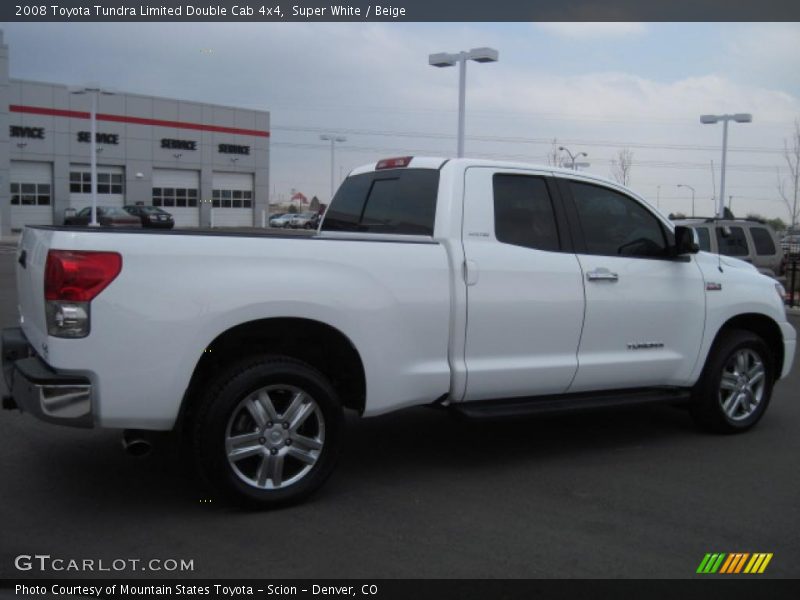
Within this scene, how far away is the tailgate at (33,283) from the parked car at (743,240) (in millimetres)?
11323

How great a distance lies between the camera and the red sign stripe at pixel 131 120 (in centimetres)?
5216

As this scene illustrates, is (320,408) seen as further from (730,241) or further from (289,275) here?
(730,241)

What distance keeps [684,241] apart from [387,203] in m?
2.23

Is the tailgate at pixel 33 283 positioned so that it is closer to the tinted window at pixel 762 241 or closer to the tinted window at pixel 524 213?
the tinted window at pixel 524 213

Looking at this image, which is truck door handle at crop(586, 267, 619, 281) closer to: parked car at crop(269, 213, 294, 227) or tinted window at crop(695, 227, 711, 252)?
tinted window at crop(695, 227, 711, 252)

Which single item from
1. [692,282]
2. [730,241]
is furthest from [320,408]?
[730,241]

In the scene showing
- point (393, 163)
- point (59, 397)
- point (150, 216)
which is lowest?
point (59, 397)

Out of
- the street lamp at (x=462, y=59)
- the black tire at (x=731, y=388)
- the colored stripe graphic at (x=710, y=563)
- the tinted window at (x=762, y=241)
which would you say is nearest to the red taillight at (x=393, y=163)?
the black tire at (x=731, y=388)

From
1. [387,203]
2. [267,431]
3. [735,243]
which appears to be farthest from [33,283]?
[735,243]

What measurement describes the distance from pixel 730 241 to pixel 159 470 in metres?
11.7

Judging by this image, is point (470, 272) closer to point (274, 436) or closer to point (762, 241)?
point (274, 436)

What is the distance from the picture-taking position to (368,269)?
485cm

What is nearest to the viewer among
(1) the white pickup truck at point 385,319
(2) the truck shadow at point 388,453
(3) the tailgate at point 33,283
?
(1) the white pickup truck at point 385,319

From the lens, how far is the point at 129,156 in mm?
56906
